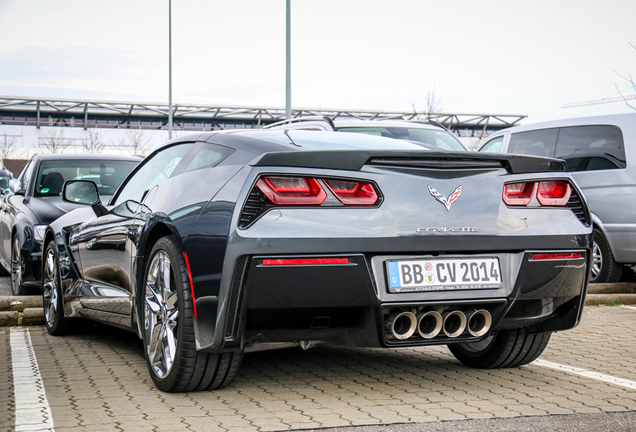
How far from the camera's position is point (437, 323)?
3.36 meters

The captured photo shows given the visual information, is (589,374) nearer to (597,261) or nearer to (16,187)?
(597,261)

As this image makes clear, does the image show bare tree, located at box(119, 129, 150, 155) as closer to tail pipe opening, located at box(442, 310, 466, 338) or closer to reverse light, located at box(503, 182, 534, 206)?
reverse light, located at box(503, 182, 534, 206)

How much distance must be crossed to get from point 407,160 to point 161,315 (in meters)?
1.45

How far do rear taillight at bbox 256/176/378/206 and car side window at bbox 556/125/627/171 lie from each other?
5552mm

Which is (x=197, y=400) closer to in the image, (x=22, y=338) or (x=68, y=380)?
(x=68, y=380)

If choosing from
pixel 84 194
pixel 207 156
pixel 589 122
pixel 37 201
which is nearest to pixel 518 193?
pixel 207 156

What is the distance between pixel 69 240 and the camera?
5.47 m

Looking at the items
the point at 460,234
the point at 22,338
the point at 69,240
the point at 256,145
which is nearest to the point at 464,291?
the point at 460,234

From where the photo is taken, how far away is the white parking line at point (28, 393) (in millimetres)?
3133

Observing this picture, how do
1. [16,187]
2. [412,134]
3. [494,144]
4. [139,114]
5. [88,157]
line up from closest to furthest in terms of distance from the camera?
[88,157] → [16,187] → [412,134] → [494,144] → [139,114]

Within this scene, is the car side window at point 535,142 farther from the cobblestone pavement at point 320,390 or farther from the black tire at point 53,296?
the black tire at point 53,296

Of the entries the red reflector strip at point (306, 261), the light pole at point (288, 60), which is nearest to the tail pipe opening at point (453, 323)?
the red reflector strip at point (306, 261)

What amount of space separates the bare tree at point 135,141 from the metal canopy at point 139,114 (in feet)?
13.8

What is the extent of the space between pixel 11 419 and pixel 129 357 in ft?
5.17
